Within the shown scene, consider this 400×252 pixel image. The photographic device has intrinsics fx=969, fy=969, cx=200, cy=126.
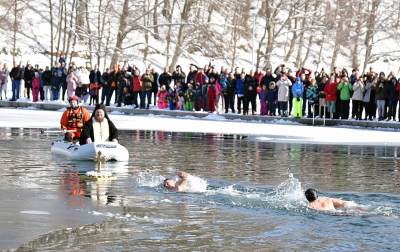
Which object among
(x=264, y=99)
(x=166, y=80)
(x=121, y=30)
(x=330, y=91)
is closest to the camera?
(x=330, y=91)

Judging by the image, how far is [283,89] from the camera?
1512 inches

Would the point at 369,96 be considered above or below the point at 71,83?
below

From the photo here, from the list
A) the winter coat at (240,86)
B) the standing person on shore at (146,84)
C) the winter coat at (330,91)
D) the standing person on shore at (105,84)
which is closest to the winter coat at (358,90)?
the winter coat at (330,91)

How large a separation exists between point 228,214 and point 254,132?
19005 millimetres

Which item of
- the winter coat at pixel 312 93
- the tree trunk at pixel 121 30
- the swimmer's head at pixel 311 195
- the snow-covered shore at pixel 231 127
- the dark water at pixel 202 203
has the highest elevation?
the tree trunk at pixel 121 30

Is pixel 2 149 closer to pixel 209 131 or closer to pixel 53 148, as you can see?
pixel 53 148

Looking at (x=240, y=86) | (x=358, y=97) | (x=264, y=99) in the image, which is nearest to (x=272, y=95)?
(x=264, y=99)

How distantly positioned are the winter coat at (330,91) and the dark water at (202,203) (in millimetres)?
10620

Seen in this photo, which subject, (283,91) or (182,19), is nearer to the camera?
(283,91)

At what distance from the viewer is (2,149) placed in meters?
24.9

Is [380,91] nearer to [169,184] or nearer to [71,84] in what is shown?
[71,84]

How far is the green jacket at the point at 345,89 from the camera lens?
36.5m

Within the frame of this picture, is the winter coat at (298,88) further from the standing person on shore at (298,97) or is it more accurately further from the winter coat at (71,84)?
the winter coat at (71,84)

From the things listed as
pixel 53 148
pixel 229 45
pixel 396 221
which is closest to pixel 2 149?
pixel 53 148
